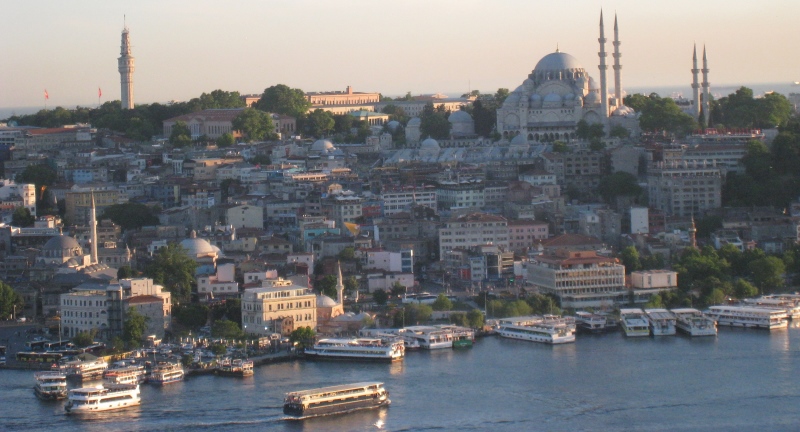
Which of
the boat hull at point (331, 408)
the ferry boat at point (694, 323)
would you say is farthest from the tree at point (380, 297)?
the boat hull at point (331, 408)

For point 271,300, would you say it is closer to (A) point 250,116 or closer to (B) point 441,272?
(B) point 441,272

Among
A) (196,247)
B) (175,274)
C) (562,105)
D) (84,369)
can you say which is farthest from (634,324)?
(562,105)

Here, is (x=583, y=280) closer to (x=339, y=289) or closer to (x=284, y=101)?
(x=339, y=289)

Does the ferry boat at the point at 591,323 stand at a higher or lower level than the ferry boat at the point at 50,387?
higher

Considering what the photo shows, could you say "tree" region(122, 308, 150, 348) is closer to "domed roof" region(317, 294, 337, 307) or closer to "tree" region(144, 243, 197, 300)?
"tree" region(144, 243, 197, 300)

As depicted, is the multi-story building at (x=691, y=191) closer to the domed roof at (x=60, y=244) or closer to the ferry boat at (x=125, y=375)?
the domed roof at (x=60, y=244)
